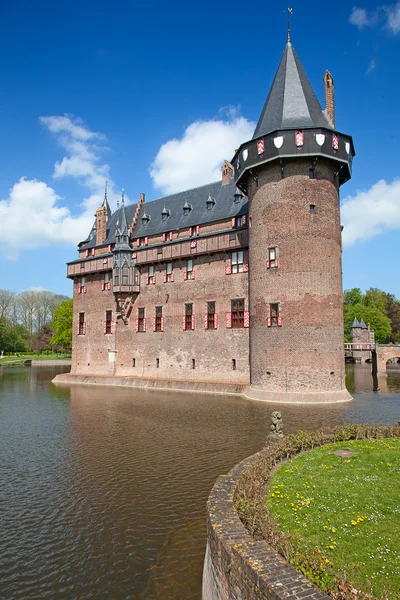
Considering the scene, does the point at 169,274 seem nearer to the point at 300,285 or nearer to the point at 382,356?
the point at 300,285

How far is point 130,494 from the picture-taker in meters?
9.26

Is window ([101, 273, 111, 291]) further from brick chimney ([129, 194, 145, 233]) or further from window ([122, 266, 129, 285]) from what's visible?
brick chimney ([129, 194, 145, 233])

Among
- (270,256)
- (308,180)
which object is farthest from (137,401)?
(308,180)

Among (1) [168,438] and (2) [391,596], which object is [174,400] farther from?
(2) [391,596]

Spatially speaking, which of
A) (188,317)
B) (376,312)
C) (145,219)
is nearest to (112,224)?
(145,219)

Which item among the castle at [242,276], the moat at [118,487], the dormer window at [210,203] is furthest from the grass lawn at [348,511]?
the dormer window at [210,203]

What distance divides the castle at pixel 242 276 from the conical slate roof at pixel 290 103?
0.28 feet

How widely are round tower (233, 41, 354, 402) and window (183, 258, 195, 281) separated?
6461 mm

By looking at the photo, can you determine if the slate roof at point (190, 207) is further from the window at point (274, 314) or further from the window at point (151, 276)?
the window at point (274, 314)

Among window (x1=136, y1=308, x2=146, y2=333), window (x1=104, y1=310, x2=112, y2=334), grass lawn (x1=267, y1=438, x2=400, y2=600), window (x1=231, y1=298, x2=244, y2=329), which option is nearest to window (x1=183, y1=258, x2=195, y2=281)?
window (x1=231, y1=298, x2=244, y2=329)

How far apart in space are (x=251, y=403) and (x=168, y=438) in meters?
8.41

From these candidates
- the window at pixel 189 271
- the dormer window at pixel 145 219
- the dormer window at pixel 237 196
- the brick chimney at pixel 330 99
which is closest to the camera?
the brick chimney at pixel 330 99

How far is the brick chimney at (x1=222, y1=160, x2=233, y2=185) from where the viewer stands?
3228 cm

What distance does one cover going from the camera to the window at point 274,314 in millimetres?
23516
